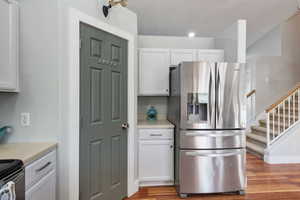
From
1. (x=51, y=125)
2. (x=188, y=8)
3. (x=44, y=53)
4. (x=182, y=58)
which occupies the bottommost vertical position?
(x=51, y=125)

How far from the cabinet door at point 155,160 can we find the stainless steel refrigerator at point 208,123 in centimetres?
28

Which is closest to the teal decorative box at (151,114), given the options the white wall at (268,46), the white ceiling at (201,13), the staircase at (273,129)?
the white ceiling at (201,13)

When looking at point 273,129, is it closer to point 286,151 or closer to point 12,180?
point 286,151

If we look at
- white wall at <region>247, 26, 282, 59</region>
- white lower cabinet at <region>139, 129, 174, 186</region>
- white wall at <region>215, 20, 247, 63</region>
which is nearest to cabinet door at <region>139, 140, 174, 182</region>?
white lower cabinet at <region>139, 129, 174, 186</region>

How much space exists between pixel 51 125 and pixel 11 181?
74 cm

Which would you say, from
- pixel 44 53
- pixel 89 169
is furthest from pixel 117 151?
pixel 44 53

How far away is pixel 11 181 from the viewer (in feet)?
3.35

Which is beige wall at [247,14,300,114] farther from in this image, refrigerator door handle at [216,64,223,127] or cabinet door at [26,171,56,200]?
cabinet door at [26,171,56,200]

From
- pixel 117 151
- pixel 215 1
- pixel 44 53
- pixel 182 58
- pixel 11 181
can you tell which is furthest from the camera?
pixel 215 1

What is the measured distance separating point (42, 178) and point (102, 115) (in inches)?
34.7

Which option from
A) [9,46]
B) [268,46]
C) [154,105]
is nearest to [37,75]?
[9,46]

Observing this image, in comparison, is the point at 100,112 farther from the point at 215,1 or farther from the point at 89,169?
the point at 215,1

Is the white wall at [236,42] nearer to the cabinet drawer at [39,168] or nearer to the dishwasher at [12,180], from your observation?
the cabinet drawer at [39,168]

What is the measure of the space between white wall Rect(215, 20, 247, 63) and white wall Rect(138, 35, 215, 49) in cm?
44
